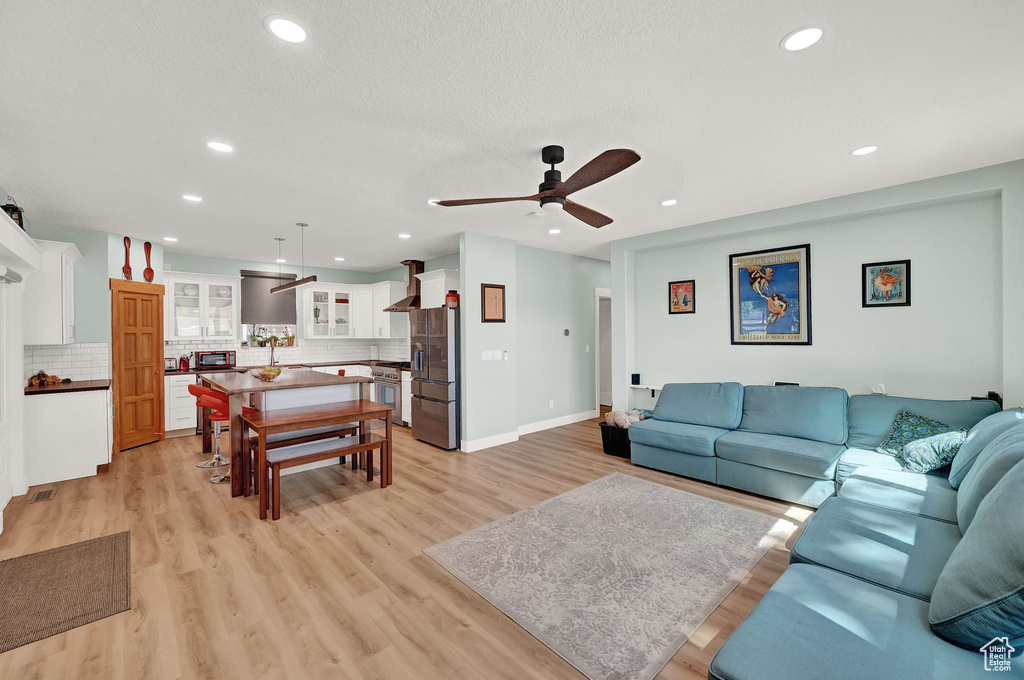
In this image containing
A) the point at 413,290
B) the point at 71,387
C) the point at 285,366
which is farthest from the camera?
the point at 285,366

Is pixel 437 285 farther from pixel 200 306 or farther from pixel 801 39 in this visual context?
pixel 801 39

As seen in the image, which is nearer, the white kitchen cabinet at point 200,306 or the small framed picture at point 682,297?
the small framed picture at point 682,297

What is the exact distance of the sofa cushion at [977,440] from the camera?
2492mm

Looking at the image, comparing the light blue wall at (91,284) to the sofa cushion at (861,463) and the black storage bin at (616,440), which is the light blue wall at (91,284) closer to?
the black storage bin at (616,440)

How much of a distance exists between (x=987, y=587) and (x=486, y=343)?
14.8 feet

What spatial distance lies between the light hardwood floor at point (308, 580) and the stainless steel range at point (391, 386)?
7.40 feet

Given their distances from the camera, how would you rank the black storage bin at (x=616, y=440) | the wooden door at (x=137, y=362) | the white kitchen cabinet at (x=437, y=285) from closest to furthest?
the black storage bin at (x=616, y=440), the wooden door at (x=137, y=362), the white kitchen cabinet at (x=437, y=285)

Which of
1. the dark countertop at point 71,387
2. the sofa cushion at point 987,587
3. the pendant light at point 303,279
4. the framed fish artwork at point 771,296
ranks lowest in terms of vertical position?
the sofa cushion at point 987,587

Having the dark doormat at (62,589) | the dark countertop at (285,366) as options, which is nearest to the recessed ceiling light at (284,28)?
the dark doormat at (62,589)

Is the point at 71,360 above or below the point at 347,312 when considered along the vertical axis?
below

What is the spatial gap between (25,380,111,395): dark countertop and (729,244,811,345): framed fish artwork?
6.78 meters

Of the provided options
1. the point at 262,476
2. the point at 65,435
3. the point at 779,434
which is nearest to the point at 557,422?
the point at 779,434

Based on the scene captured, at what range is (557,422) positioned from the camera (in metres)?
6.59

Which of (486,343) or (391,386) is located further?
(391,386)
